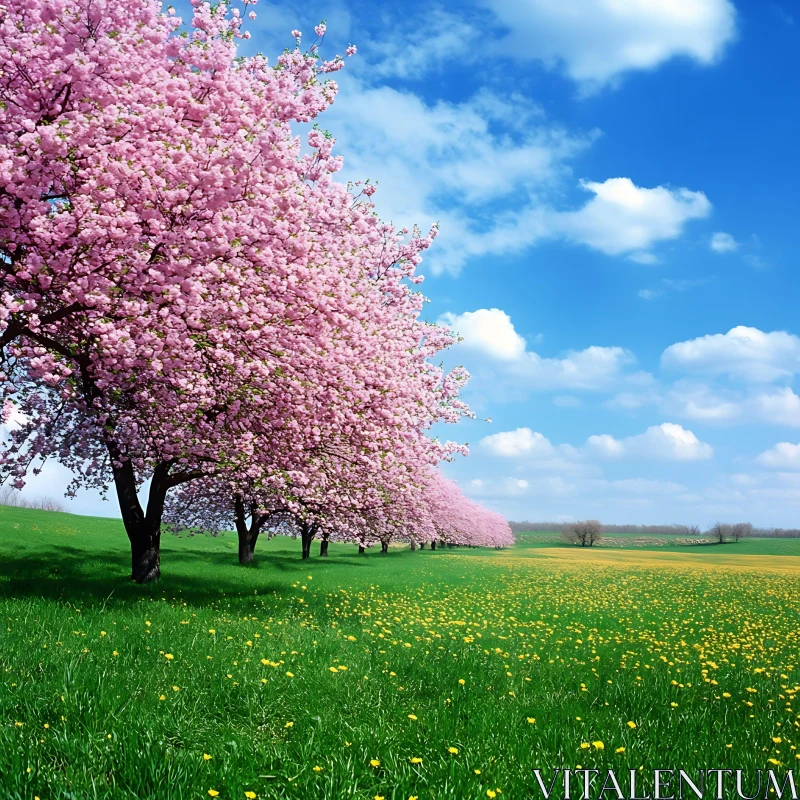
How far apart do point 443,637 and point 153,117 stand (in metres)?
11.1

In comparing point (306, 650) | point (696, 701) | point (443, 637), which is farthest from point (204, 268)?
point (696, 701)

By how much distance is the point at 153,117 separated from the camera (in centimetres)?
1070

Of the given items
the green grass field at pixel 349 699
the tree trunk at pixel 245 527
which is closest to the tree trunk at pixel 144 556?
→ the green grass field at pixel 349 699

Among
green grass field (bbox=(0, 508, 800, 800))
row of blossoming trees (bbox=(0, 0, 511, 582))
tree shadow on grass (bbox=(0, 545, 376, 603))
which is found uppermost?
row of blossoming trees (bbox=(0, 0, 511, 582))

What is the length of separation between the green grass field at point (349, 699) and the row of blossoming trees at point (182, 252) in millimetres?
4503

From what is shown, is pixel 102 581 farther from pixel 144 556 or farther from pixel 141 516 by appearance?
pixel 141 516

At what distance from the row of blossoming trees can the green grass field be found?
4.50m

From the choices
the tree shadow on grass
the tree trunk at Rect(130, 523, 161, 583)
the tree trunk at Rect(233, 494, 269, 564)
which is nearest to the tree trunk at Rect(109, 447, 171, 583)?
the tree trunk at Rect(130, 523, 161, 583)

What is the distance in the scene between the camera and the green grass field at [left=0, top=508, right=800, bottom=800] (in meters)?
5.55

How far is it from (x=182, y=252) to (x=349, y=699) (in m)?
7.89

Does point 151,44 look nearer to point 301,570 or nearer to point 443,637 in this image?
point 443,637

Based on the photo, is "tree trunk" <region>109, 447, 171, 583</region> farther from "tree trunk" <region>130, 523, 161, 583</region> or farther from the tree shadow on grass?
the tree shadow on grass

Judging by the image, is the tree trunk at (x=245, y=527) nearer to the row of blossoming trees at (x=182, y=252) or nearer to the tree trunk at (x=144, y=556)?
the tree trunk at (x=144, y=556)

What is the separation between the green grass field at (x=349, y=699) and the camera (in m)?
5.55
